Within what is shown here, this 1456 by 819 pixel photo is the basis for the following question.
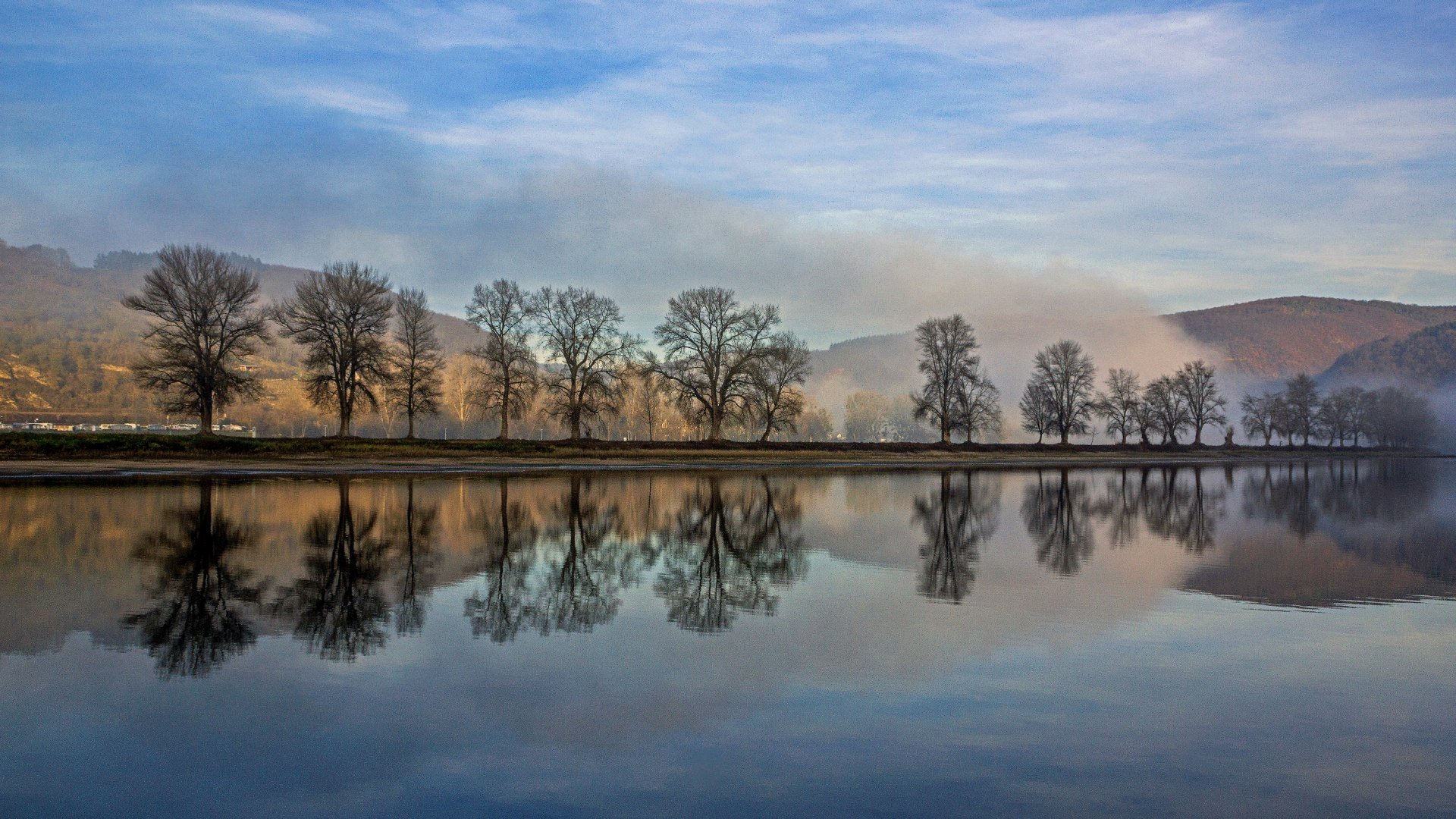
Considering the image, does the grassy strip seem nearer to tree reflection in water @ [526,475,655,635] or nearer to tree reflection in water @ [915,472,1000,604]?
tree reflection in water @ [915,472,1000,604]

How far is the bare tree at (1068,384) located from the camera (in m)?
118

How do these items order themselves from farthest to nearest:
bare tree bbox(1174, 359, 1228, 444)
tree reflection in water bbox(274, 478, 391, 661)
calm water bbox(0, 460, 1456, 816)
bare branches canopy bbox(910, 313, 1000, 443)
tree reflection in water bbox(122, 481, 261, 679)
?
1. bare tree bbox(1174, 359, 1228, 444)
2. bare branches canopy bbox(910, 313, 1000, 443)
3. tree reflection in water bbox(274, 478, 391, 661)
4. tree reflection in water bbox(122, 481, 261, 679)
5. calm water bbox(0, 460, 1456, 816)

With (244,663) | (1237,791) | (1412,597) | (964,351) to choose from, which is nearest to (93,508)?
(244,663)

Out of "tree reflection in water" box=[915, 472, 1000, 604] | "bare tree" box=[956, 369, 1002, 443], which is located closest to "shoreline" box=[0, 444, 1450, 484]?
"bare tree" box=[956, 369, 1002, 443]

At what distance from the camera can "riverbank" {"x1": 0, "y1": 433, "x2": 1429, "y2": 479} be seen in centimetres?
5381

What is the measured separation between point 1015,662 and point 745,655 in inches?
136

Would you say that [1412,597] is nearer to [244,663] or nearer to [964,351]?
[244,663]

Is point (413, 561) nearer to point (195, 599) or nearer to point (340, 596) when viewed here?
point (340, 596)

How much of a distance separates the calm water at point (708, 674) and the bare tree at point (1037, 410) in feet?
334

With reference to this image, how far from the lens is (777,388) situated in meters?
91.5

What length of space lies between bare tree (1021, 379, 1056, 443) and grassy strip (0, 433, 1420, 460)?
21771 mm

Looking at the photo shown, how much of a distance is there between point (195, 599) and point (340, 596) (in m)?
2.24

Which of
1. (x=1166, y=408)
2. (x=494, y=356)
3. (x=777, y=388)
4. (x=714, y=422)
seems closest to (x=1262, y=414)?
(x=1166, y=408)

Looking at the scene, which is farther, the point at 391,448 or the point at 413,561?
the point at 391,448
